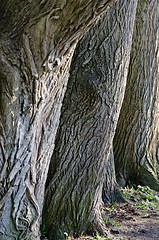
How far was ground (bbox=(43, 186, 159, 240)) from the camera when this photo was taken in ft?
15.2

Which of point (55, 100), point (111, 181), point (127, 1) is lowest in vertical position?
point (111, 181)

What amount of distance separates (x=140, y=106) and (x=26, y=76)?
176 inches

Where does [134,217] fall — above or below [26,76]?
below

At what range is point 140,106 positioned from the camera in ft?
22.7

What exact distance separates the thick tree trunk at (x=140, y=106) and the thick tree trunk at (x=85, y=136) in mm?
2626

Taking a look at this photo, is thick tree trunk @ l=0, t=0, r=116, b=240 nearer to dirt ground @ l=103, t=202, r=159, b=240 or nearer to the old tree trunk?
the old tree trunk

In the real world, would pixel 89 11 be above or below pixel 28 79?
above

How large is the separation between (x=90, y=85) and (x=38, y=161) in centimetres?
149

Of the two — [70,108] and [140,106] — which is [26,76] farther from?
[140,106]

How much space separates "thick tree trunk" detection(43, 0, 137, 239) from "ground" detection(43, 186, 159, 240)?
308 mm

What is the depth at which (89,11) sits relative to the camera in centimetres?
270

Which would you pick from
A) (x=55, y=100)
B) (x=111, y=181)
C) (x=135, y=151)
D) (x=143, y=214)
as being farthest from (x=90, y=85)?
(x=135, y=151)

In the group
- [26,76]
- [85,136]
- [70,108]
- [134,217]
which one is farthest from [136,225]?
[26,76]

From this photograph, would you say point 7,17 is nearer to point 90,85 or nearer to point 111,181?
point 90,85
